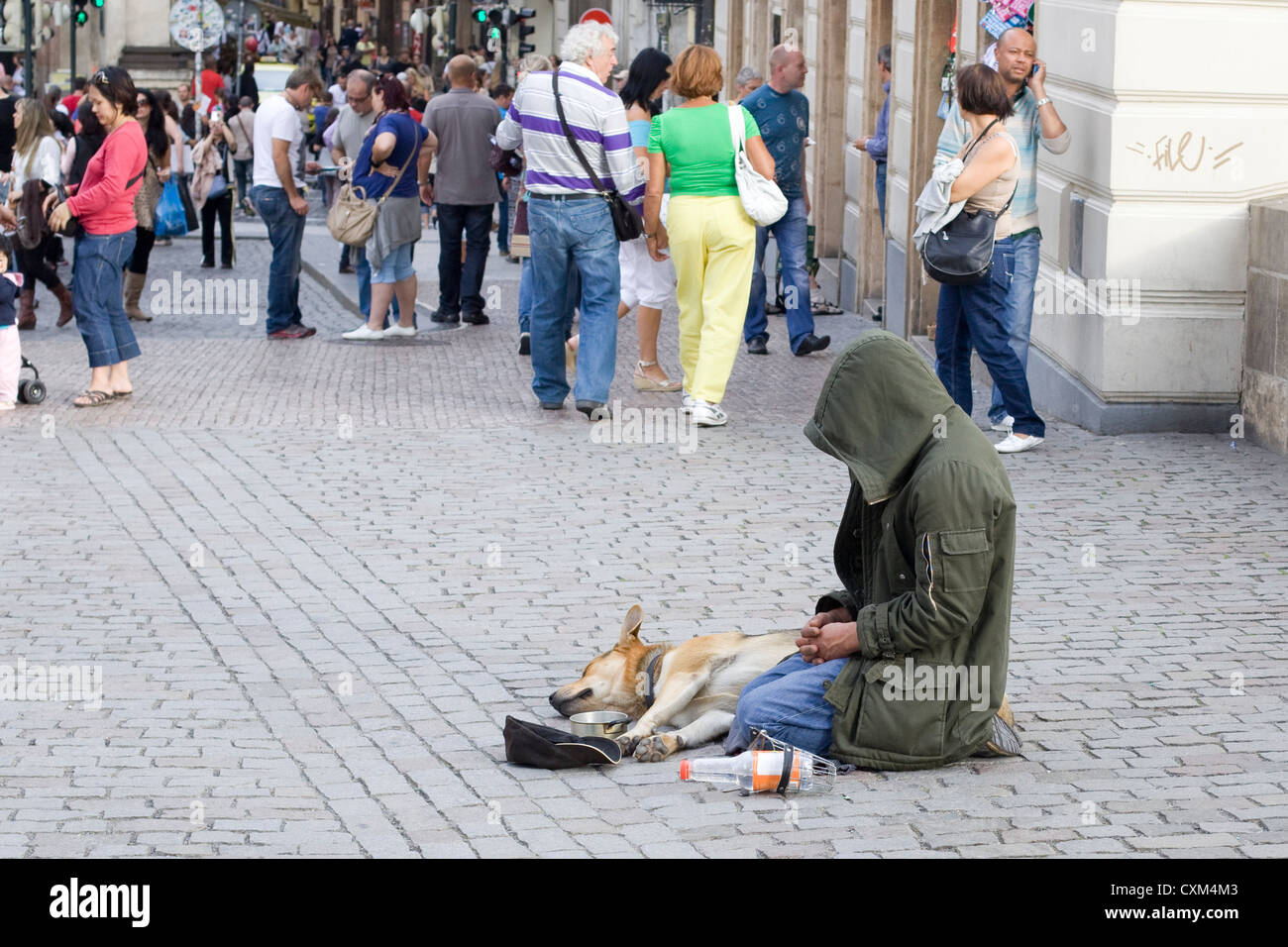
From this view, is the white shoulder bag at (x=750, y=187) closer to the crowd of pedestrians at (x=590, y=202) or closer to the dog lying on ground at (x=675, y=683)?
the crowd of pedestrians at (x=590, y=202)

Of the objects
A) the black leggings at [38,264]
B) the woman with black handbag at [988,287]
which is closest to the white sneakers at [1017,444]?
the woman with black handbag at [988,287]

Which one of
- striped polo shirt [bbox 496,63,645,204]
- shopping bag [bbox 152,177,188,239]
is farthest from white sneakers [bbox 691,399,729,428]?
shopping bag [bbox 152,177,188,239]

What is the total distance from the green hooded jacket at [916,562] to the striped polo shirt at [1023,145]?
490 centimetres

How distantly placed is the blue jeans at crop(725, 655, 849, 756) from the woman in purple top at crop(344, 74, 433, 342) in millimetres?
9284

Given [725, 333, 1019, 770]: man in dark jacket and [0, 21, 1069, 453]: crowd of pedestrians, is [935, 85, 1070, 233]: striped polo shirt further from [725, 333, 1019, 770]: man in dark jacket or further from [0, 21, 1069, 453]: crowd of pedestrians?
[725, 333, 1019, 770]: man in dark jacket

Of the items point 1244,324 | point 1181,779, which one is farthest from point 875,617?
point 1244,324

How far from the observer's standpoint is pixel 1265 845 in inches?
182

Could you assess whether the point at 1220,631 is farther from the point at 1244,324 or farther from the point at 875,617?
the point at 1244,324

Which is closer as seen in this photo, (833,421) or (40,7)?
(833,421)

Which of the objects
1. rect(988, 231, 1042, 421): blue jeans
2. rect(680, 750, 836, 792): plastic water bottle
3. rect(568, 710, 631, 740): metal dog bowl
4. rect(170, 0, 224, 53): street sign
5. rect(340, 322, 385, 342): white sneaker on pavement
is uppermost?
rect(170, 0, 224, 53): street sign

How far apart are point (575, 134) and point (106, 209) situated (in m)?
2.68

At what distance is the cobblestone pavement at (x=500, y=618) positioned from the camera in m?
4.92

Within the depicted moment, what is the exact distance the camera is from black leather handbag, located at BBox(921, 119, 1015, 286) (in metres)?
9.30

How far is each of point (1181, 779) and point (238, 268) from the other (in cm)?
1629
